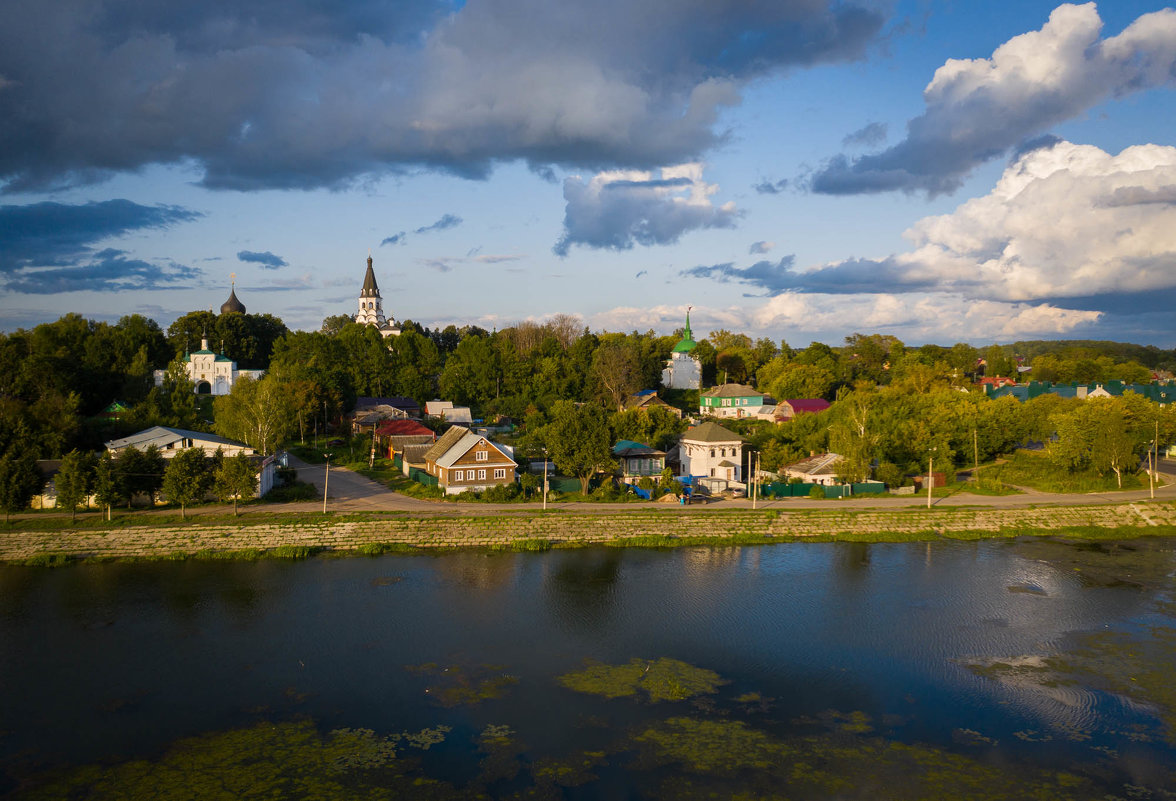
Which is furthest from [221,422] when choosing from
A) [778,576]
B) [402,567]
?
[778,576]

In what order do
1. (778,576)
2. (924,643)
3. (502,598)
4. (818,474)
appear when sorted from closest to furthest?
1. (924,643)
2. (502,598)
3. (778,576)
4. (818,474)

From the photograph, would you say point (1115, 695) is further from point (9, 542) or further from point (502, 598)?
point (9, 542)

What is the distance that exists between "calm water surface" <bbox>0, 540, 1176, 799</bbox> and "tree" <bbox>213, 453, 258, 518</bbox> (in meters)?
4.13

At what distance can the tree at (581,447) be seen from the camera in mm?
32062

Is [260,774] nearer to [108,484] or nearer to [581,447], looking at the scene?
[108,484]

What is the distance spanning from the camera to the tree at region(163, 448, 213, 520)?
2695 cm

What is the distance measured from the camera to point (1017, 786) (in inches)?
477

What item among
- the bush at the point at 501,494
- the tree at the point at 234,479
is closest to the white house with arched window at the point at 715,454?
the bush at the point at 501,494

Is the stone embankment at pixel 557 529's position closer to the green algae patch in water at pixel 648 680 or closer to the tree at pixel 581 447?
the tree at pixel 581 447

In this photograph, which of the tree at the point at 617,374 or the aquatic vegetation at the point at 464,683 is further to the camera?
the tree at the point at 617,374

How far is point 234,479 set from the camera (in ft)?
90.1

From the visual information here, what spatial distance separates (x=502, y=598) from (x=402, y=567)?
4508mm

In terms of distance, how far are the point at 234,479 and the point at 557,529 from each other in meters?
11.9

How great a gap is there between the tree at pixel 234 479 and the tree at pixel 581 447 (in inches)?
472
